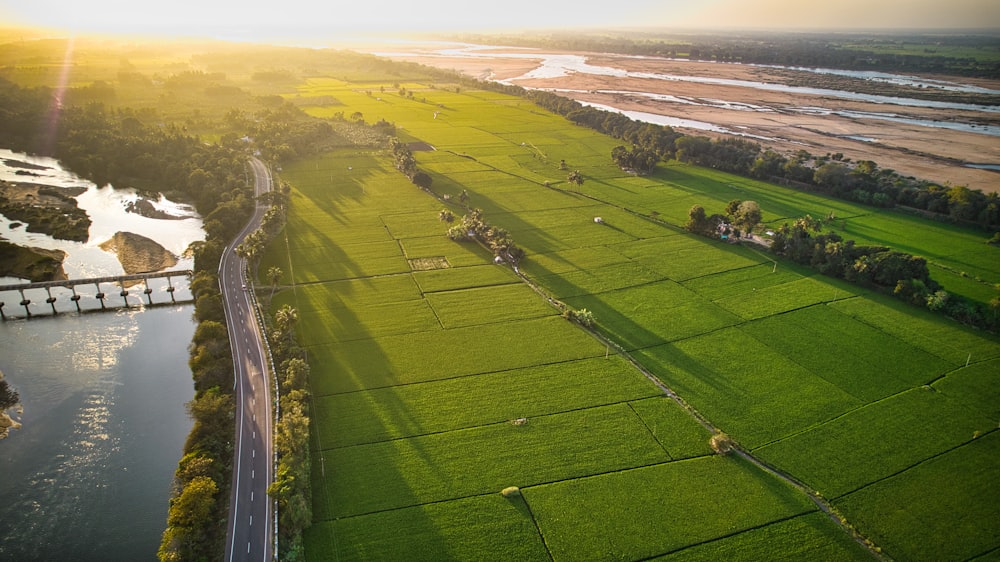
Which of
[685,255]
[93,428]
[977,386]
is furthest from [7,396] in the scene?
[977,386]

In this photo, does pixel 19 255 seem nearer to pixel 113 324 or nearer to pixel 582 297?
pixel 113 324

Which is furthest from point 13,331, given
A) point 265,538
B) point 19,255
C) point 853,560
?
point 853,560

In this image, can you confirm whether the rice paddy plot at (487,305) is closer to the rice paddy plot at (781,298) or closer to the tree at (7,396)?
the rice paddy plot at (781,298)

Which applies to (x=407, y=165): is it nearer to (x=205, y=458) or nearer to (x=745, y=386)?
(x=205, y=458)

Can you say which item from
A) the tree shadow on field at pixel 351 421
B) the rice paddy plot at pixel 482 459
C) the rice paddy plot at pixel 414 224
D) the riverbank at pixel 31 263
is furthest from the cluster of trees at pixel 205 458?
the rice paddy plot at pixel 414 224

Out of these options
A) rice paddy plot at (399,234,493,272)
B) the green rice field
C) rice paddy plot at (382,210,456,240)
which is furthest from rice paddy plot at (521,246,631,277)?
rice paddy plot at (382,210,456,240)
